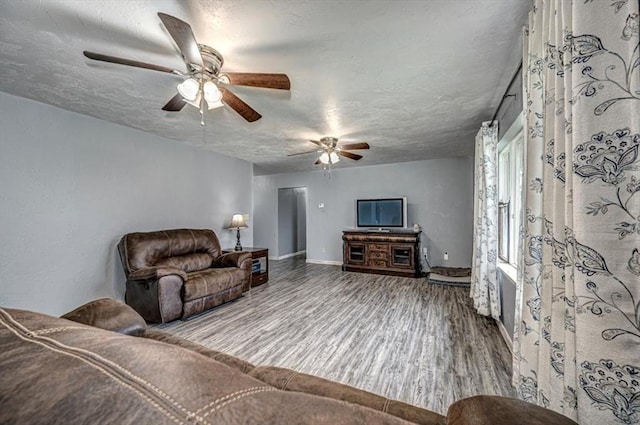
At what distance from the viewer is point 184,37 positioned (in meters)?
1.46

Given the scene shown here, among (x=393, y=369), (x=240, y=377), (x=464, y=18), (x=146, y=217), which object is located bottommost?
(x=393, y=369)

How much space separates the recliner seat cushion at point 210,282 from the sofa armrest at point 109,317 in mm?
1864

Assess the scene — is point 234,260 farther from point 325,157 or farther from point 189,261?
point 325,157

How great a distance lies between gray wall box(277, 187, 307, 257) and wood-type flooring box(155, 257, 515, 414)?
328 cm

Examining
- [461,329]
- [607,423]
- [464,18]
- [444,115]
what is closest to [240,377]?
[607,423]

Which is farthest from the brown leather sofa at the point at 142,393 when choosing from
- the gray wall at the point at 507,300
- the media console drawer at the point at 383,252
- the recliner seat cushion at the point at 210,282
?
the media console drawer at the point at 383,252

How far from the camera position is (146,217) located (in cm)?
376

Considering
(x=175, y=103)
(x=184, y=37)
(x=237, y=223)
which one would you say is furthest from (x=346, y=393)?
(x=237, y=223)

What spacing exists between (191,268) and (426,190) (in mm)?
4819

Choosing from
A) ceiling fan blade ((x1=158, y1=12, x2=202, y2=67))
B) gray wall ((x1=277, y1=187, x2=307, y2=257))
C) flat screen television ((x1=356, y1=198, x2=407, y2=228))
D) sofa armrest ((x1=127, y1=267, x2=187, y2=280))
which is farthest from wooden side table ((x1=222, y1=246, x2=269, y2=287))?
ceiling fan blade ((x1=158, y1=12, x2=202, y2=67))

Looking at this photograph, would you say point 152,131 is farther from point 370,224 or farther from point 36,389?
point 370,224

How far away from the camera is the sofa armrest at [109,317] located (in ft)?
3.88

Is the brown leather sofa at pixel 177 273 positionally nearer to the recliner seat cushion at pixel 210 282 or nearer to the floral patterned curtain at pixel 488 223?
the recliner seat cushion at pixel 210 282

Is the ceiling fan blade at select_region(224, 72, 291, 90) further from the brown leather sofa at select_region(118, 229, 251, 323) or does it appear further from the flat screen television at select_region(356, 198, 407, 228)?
the flat screen television at select_region(356, 198, 407, 228)
